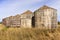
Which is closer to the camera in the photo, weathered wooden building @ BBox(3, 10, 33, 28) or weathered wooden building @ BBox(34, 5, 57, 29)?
weathered wooden building @ BBox(34, 5, 57, 29)

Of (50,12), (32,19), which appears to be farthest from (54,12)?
(32,19)

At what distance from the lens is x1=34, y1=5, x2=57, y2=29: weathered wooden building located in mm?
37787

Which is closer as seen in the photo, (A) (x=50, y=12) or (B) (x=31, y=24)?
(A) (x=50, y=12)

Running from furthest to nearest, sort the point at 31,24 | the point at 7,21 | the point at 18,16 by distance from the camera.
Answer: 1. the point at 7,21
2. the point at 18,16
3. the point at 31,24

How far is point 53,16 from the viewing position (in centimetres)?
3772

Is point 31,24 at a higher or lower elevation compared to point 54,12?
lower

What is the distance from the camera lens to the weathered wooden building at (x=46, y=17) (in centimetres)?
3779

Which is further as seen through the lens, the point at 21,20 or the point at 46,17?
the point at 21,20

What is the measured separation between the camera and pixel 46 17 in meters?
38.0

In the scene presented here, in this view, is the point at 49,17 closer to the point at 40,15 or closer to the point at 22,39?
the point at 40,15

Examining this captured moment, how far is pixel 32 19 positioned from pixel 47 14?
483 centimetres

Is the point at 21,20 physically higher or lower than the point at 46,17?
lower

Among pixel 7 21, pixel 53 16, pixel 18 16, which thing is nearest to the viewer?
pixel 53 16

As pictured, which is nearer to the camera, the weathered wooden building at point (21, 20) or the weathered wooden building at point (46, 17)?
the weathered wooden building at point (46, 17)
